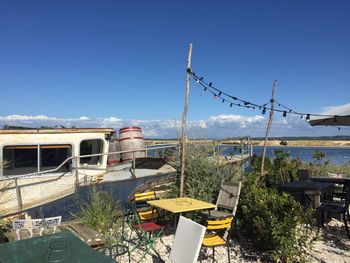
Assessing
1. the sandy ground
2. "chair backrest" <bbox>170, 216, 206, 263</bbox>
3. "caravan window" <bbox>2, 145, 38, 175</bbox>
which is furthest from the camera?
"caravan window" <bbox>2, 145, 38, 175</bbox>

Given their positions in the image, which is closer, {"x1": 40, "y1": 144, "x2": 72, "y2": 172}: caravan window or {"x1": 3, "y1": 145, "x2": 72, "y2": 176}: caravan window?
{"x1": 3, "y1": 145, "x2": 72, "y2": 176}: caravan window

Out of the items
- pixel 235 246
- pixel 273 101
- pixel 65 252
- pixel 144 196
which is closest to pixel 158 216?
pixel 144 196

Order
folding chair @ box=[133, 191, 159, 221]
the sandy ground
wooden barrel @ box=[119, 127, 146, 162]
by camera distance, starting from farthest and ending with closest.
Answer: wooden barrel @ box=[119, 127, 146, 162] → folding chair @ box=[133, 191, 159, 221] → the sandy ground

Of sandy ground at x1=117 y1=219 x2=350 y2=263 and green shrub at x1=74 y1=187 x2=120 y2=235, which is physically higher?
green shrub at x1=74 y1=187 x2=120 y2=235

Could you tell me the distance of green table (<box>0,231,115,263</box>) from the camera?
2.86 meters

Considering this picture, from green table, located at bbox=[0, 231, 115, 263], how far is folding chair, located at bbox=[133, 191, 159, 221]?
353 cm

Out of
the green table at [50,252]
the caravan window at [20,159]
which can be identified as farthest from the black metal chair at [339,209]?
the caravan window at [20,159]

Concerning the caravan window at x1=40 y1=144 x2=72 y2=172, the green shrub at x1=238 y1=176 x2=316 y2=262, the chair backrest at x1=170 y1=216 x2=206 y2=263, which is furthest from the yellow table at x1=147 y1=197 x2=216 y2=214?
the caravan window at x1=40 y1=144 x2=72 y2=172

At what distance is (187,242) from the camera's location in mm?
3812

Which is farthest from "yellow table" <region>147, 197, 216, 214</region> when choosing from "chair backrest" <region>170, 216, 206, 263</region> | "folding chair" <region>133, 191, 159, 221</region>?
"chair backrest" <region>170, 216, 206, 263</region>

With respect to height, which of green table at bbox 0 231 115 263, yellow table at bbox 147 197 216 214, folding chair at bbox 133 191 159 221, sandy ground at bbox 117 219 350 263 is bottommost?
sandy ground at bbox 117 219 350 263

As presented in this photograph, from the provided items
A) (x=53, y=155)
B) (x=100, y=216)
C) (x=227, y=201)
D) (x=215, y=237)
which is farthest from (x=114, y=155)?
(x=215, y=237)

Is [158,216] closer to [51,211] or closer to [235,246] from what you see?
[235,246]

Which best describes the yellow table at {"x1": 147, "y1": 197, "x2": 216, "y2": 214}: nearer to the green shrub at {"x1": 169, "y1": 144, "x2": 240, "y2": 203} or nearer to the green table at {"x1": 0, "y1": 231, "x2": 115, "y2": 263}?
the green shrub at {"x1": 169, "y1": 144, "x2": 240, "y2": 203}
